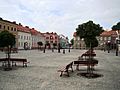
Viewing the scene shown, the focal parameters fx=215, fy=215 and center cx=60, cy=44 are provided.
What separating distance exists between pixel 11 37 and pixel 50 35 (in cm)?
11728

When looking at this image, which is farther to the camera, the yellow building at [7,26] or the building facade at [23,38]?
the building facade at [23,38]

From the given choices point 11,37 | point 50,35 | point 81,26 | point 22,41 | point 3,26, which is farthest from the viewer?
point 50,35

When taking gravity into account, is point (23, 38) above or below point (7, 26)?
below

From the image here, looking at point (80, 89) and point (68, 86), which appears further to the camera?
point (68, 86)

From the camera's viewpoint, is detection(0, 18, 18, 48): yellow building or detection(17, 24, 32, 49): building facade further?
detection(17, 24, 32, 49): building facade

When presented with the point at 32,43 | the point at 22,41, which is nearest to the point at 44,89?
the point at 22,41

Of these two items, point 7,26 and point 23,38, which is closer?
point 7,26

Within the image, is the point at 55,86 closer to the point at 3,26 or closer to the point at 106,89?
the point at 106,89

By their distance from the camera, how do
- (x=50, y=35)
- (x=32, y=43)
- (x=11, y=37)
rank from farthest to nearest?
(x=50, y=35)
(x=32, y=43)
(x=11, y=37)

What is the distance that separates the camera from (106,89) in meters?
9.12

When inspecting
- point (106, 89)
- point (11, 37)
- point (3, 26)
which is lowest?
point (106, 89)

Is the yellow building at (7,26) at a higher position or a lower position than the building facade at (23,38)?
higher

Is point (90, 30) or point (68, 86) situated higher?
point (90, 30)

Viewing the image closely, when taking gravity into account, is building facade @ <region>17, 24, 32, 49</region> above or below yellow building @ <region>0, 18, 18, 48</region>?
below
